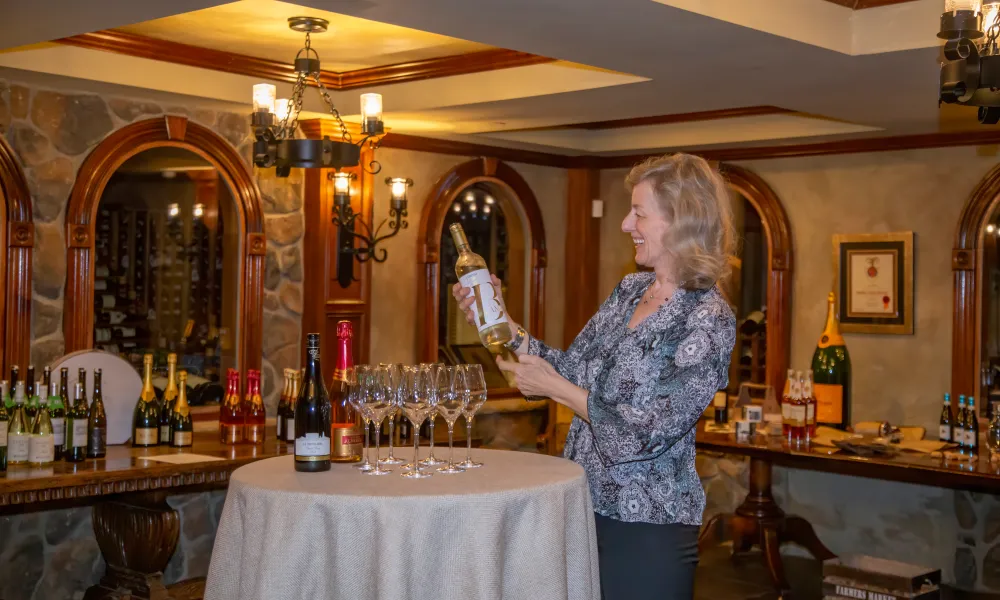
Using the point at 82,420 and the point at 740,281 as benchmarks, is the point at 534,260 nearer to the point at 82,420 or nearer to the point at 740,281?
Result: the point at 740,281

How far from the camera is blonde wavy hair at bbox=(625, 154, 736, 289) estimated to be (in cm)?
241

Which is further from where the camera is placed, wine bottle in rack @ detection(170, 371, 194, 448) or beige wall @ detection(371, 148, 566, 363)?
beige wall @ detection(371, 148, 566, 363)

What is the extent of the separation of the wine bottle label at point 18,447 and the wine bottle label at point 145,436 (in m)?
0.57

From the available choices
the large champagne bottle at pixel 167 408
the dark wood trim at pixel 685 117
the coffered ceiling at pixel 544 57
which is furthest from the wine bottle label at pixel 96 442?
the dark wood trim at pixel 685 117

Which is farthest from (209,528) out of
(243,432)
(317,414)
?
(317,414)

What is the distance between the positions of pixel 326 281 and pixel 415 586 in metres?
4.10

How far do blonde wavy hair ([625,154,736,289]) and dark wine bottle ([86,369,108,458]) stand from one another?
2760 millimetres

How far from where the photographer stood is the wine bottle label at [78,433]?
4.18 metres

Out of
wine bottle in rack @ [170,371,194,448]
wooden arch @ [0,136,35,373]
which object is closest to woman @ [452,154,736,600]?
wine bottle in rack @ [170,371,194,448]

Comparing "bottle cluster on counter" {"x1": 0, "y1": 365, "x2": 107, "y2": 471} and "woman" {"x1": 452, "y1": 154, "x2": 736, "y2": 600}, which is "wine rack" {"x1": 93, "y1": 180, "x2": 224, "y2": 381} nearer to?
"bottle cluster on counter" {"x1": 0, "y1": 365, "x2": 107, "y2": 471}

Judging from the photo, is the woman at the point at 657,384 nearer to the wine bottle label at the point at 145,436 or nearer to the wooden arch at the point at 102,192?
the wine bottle label at the point at 145,436

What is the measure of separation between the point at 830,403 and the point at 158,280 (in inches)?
134

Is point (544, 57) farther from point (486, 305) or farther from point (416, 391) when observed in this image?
point (416, 391)

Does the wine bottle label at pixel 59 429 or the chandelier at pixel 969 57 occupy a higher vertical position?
the chandelier at pixel 969 57
